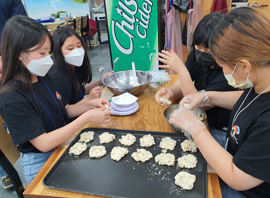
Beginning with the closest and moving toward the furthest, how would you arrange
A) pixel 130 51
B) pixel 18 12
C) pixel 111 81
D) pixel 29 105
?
pixel 29 105 → pixel 111 81 → pixel 18 12 → pixel 130 51

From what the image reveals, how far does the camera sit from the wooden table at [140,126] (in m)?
0.80

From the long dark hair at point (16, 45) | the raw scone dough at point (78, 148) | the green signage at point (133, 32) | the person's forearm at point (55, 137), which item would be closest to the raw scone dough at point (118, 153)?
the raw scone dough at point (78, 148)

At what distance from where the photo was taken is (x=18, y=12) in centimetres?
212

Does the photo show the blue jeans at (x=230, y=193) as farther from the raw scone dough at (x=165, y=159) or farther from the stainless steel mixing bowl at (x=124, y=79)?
the stainless steel mixing bowl at (x=124, y=79)

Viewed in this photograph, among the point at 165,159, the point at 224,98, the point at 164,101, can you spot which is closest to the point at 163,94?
the point at 164,101

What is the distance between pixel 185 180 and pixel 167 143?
9.6 inches

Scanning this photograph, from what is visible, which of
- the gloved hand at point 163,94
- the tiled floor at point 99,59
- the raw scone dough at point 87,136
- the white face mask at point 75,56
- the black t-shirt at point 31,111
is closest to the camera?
the black t-shirt at point 31,111

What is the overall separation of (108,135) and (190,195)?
547mm

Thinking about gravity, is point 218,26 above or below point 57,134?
above

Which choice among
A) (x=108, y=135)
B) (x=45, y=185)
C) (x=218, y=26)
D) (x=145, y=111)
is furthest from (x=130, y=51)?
(x=45, y=185)

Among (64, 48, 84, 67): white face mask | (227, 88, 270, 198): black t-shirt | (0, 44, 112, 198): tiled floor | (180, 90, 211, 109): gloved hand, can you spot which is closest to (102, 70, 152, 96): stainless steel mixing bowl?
(64, 48, 84, 67): white face mask

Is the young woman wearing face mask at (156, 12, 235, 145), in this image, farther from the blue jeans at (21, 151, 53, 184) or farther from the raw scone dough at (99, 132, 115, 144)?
the blue jeans at (21, 151, 53, 184)

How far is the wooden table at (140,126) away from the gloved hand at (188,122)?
135 millimetres

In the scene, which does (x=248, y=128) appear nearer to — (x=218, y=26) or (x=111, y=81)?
(x=218, y=26)
